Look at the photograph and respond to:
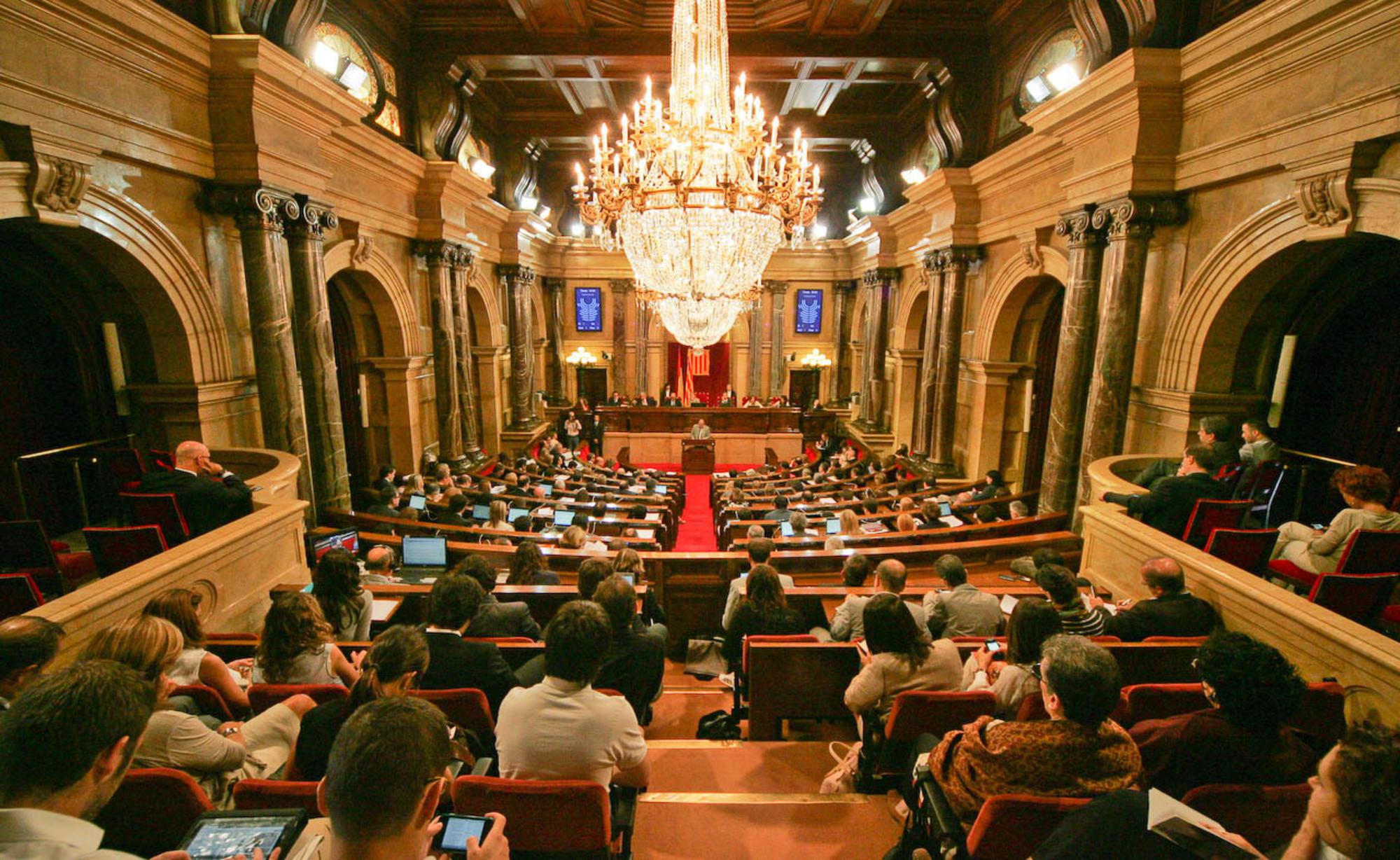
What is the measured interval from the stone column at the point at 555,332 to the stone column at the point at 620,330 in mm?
1585

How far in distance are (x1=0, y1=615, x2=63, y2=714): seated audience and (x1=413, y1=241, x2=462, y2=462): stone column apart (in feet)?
28.6

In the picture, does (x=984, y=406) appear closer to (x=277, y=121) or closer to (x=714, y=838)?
(x=714, y=838)

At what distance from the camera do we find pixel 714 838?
270cm

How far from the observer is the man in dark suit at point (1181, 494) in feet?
14.6

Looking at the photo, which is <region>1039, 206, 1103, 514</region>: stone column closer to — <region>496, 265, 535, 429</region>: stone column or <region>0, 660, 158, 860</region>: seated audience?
<region>0, 660, 158, 860</region>: seated audience

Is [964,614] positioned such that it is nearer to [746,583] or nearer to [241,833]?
[746,583]

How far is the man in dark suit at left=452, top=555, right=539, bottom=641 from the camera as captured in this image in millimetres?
3578

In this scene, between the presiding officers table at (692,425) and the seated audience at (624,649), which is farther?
the presiding officers table at (692,425)

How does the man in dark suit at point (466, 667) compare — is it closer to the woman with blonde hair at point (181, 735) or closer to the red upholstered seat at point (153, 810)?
the woman with blonde hair at point (181, 735)

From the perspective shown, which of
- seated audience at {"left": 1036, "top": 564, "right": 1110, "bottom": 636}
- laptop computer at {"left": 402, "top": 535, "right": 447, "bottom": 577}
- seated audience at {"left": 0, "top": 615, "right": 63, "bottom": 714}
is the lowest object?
laptop computer at {"left": 402, "top": 535, "right": 447, "bottom": 577}

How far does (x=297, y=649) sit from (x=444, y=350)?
8.65 m

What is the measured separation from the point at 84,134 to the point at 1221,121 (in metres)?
9.33

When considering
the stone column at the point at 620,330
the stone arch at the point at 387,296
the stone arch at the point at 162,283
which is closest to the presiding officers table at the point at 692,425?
the stone column at the point at 620,330

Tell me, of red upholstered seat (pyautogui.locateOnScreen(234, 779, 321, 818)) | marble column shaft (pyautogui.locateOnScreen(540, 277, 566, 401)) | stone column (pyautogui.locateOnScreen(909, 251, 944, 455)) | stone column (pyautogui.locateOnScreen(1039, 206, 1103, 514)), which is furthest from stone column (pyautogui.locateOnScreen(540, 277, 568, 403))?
red upholstered seat (pyautogui.locateOnScreen(234, 779, 321, 818))
